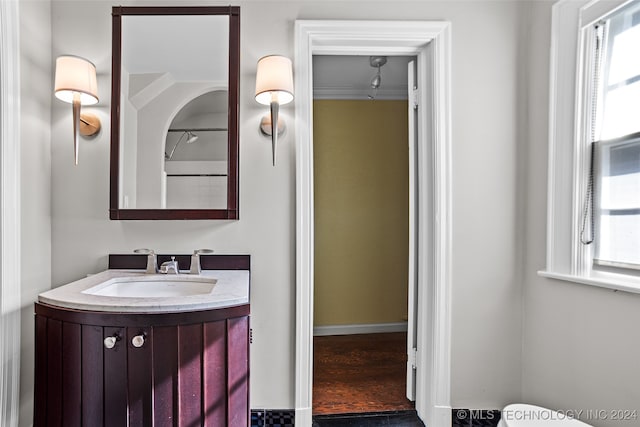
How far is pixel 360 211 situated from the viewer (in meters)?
3.32

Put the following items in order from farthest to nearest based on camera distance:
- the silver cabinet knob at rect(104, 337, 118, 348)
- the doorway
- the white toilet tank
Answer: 1. the doorway
2. the white toilet tank
3. the silver cabinet knob at rect(104, 337, 118, 348)

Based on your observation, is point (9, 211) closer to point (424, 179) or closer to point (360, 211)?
point (424, 179)

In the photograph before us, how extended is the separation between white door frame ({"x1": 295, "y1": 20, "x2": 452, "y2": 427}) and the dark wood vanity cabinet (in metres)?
0.59

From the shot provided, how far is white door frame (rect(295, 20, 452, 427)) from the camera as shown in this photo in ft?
5.68

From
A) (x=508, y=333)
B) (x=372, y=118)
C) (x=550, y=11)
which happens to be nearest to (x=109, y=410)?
(x=508, y=333)

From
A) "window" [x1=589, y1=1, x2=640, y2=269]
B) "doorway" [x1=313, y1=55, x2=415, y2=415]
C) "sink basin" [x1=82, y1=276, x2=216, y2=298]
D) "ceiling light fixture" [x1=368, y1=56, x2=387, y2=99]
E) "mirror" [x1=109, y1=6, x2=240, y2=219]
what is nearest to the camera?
"window" [x1=589, y1=1, x2=640, y2=269]

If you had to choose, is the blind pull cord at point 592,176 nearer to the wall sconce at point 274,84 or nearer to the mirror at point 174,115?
the wall sconce at point 274,84

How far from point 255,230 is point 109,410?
3.00 feet

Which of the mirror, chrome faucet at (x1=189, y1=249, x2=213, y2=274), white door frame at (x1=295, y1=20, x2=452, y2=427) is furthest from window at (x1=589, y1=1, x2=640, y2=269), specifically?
chrome faucet at (x1=189, y1=249, x2=213, y2=274)

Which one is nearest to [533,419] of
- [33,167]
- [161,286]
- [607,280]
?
[607,280]

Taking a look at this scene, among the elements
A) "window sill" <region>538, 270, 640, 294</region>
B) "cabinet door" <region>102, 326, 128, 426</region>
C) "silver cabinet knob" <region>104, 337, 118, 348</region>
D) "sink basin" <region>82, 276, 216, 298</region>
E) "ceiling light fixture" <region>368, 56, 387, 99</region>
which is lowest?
"cabinet door" <region>102, 326, 128, 426</region>

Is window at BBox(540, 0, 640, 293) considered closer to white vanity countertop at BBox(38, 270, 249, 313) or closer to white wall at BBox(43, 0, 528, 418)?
white wall at BBox(43, 0, 528, 418)

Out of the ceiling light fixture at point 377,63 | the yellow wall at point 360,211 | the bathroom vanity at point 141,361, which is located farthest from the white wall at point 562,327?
the yellow wall at point 360,211

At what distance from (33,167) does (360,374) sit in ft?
7.38
